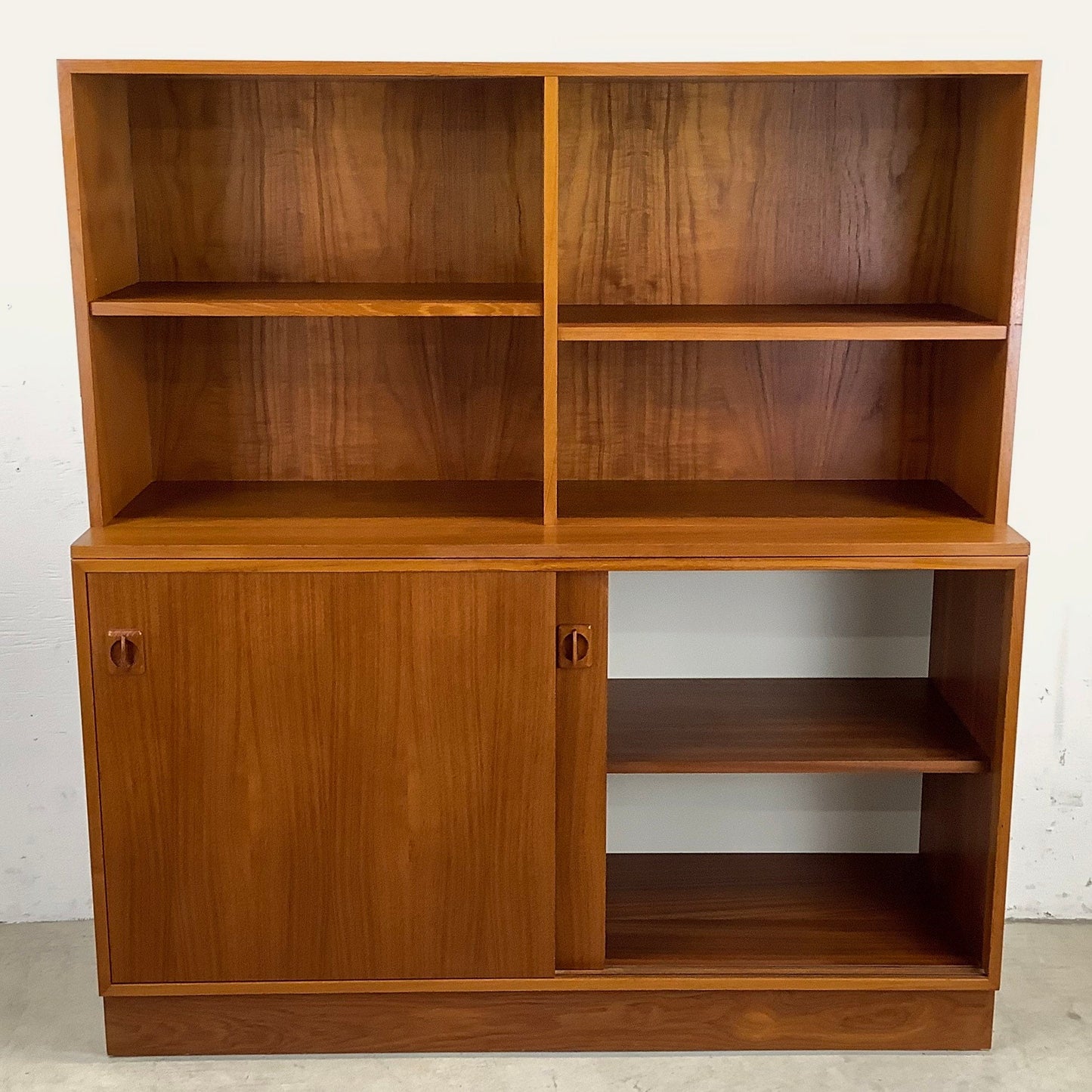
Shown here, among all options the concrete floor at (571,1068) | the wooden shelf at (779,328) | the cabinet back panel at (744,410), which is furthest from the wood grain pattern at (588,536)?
the concrete floor at (571,1068)

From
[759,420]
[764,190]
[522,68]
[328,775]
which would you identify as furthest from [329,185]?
[328,775]

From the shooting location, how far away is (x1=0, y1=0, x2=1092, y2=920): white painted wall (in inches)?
106

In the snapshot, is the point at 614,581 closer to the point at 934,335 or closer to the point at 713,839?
the point at 713,839

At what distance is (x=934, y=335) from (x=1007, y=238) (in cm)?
21

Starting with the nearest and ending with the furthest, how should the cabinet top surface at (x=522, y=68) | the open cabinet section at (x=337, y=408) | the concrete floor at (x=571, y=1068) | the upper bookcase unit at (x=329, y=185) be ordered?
the cabinet top surface at (x=522, y=68), the concrete floor at (x=571, y=1068), the upper bookcase unit at (x=329, y=185), the open cabinet section at (x=337, y=408)

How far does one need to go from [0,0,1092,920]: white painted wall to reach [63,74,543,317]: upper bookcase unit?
15cm

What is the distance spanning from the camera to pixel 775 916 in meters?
2.76

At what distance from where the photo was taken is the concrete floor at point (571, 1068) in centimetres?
248

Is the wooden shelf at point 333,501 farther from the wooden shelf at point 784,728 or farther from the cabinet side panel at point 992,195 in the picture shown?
the cabinet side panel at point 992,195

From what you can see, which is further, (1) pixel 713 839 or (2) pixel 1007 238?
(1) pixel 713 839

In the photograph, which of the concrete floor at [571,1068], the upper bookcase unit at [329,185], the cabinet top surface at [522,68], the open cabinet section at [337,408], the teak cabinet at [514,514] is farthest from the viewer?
the open cabinet section at [337,408]

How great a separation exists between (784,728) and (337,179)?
1.41 metres

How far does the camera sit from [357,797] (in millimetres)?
2434

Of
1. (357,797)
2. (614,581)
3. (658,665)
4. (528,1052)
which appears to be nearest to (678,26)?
(614,581)
